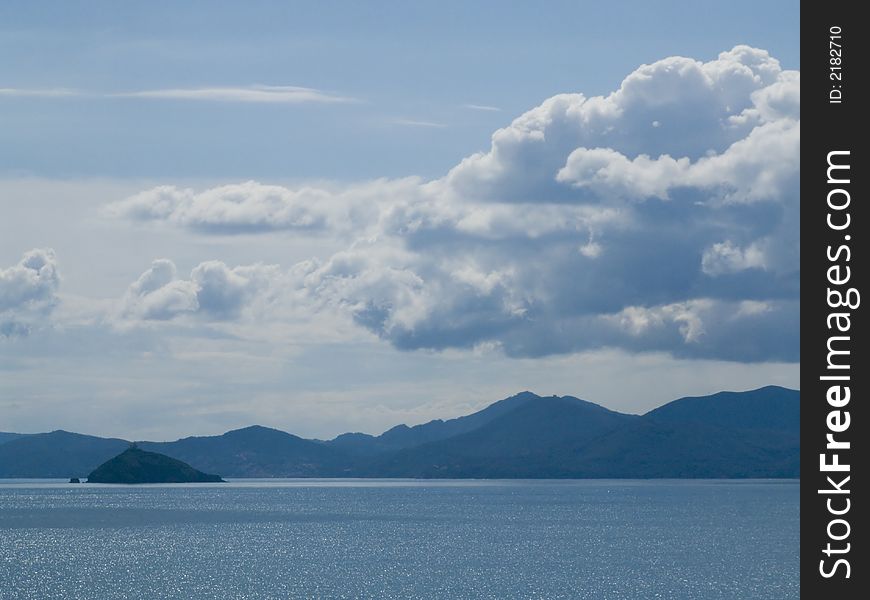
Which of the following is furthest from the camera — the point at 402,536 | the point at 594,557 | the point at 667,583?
the point at 402,536

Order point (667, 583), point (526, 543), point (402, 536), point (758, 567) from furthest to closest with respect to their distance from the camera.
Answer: point (402, 536) < point (526, 543) < point (758, 567) < point (667, 583)

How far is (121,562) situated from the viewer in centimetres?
14150
